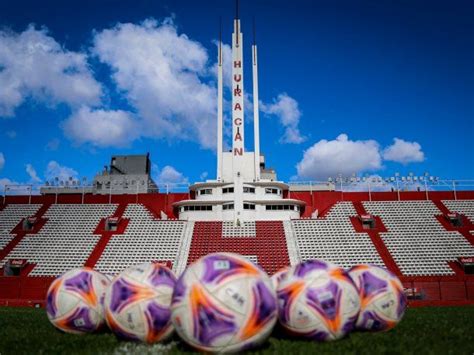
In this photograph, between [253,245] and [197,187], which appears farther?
[197,187]

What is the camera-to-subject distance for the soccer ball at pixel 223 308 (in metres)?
7.18

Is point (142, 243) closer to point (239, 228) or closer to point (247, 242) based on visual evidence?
point (239, 228)

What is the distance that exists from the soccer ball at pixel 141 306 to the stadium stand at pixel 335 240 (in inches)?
1064

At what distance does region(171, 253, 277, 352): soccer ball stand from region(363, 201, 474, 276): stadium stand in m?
29.0

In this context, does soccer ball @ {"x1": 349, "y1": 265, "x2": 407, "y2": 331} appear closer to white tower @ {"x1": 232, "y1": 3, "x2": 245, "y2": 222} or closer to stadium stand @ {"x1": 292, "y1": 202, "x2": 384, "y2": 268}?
stadium stand @ {"x1": 292, "y1": 202, "x2": 384, "y2": 268}

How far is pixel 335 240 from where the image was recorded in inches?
1511

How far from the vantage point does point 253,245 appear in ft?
125

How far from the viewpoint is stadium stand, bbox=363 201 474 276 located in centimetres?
3403

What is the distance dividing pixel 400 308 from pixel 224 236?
30.2 meters

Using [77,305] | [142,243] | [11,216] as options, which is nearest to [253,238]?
[142,243]

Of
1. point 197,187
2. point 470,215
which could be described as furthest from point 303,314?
point 470,215

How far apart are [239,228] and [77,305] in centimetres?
3135

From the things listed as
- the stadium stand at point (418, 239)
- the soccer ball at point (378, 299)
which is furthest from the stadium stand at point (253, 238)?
the soccer ball at point (378, 299)

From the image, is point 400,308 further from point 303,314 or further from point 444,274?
point 444,274
